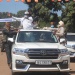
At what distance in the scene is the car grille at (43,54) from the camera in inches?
443

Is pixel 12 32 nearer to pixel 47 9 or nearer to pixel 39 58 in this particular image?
pixel 39 58

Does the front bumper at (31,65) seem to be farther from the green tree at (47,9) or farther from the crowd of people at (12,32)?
the green tree at (47,9)

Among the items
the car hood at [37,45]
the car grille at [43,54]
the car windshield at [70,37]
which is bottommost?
the car windshield at [70,37]

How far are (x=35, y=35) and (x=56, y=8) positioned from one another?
93.2 feet

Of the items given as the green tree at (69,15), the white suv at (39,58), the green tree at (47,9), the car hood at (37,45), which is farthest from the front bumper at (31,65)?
the green tree at (47,9)

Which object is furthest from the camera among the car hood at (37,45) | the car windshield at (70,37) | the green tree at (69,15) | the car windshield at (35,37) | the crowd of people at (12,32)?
the green tree at (69,15)

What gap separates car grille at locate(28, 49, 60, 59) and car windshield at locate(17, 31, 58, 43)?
1261mm

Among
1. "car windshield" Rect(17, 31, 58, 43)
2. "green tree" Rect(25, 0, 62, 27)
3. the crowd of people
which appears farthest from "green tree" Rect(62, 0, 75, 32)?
"car windshield" Rect(17, 31, 58, 43)

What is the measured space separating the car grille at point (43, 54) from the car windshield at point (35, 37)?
1261 millimetres

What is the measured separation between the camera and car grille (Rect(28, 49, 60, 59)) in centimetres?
1124

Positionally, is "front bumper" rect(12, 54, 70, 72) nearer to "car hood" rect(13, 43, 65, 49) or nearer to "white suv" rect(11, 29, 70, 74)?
"white suv" rect(11, 29, 70, 74)

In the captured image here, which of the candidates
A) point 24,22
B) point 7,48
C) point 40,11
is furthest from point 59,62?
point 40,11

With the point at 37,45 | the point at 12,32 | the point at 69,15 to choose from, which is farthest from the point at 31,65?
the point at 69,15

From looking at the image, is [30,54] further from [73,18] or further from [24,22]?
[73,18]
